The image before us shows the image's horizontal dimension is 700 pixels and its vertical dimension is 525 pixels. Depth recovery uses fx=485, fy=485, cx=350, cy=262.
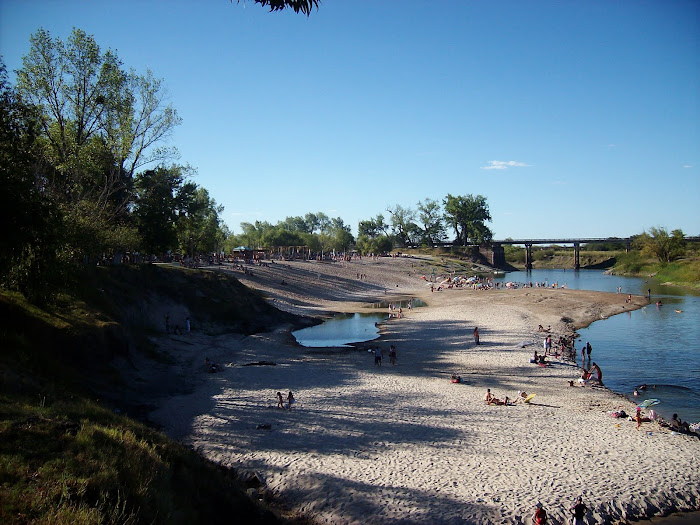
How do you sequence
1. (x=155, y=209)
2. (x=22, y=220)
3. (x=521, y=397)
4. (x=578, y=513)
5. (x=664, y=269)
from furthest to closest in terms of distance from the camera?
(x=664, y=269) → (x=155, y=209) → (x=521, y=397) → (x=22, y=220) → (x=578, y=513)

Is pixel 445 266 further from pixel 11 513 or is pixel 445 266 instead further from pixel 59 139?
pixel 11 513

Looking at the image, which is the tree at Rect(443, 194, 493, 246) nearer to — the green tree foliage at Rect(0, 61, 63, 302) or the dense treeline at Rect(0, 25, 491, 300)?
the dense treeline at Rect(0, 25, 491, 300)

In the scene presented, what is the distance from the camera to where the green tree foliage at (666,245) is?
99.1m

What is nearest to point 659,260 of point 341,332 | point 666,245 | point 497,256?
point 666,245

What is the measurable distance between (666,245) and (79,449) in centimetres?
11610

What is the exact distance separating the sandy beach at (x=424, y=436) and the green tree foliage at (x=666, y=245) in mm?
87298

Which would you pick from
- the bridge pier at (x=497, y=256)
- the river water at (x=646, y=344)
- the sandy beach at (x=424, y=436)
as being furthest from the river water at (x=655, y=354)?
the bridge pier at (x=497, y=256)

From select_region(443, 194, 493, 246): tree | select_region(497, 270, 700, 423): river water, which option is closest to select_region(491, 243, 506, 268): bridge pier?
select_region(443, 194, 493, 246): tree

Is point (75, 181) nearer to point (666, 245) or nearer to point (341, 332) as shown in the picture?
point (341, 332)

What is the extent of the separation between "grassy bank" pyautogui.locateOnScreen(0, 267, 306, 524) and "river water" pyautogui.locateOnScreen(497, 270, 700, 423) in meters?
17.5

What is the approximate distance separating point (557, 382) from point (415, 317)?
22.6 m

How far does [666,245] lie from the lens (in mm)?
100625

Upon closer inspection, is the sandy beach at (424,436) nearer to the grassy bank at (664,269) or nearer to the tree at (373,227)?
the grassy bank at (664,269)

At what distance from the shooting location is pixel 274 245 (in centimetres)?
12225
